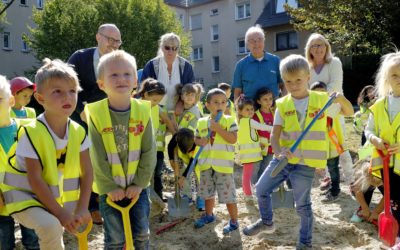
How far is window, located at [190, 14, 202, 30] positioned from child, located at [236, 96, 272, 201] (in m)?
34.4

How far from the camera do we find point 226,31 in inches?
1441

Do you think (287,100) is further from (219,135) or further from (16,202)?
(16,202)

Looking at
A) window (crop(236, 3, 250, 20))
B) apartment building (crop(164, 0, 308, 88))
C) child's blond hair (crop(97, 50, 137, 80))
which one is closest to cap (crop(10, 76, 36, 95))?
child's blond hair (crop(97, 50, 137, 80))

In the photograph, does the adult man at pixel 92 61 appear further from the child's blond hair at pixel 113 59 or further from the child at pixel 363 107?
the child at pixel 363 107

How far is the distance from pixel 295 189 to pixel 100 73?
1.97 meters

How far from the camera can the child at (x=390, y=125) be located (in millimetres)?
3754

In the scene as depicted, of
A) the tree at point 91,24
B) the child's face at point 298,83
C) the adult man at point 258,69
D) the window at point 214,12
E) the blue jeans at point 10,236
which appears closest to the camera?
the blue jeans at point 10,236

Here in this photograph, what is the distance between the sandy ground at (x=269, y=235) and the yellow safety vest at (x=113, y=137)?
134 centimetres

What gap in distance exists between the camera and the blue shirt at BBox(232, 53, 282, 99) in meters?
5.88

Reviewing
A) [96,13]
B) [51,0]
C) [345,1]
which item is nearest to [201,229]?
[345,1]

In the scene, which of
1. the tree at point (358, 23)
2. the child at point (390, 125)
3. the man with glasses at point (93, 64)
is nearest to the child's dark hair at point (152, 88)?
the man with glasses at point (93, 64)

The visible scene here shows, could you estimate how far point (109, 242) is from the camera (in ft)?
10.9

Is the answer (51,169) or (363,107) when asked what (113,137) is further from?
(363,107)

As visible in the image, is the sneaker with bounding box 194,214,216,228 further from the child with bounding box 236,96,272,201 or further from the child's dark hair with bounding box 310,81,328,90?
the child's dark hair with bounding box 310,81,328,90
